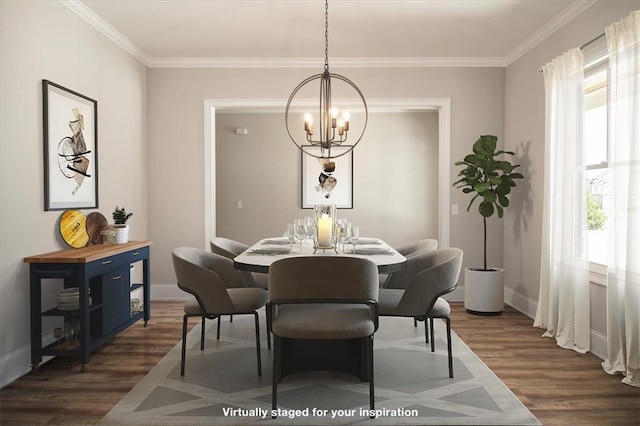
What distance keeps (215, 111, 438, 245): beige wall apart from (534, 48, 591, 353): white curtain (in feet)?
11.3

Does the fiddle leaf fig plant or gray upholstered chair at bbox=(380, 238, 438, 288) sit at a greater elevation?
the fiddle leaf fig plant

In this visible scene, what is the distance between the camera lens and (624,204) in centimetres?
316

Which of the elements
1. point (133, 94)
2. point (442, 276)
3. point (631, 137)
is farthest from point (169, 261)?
point (631, 137)

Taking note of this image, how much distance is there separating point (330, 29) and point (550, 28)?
192cm

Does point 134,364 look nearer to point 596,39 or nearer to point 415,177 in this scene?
point 596,39

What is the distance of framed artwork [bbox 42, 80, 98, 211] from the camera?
3.50m

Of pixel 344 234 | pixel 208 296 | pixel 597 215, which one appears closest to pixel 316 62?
pixel 344 234

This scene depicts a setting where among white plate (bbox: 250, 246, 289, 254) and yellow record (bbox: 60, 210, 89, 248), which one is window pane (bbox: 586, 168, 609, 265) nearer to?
white plate (bbox: 250, 246, 289, 254)

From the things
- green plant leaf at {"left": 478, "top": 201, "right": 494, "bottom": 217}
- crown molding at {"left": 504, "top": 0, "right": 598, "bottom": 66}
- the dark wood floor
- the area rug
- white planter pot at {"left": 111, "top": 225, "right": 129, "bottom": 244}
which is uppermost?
crown molding at {"left": 504, "top": 0, "right": 598, "bottom": 66}

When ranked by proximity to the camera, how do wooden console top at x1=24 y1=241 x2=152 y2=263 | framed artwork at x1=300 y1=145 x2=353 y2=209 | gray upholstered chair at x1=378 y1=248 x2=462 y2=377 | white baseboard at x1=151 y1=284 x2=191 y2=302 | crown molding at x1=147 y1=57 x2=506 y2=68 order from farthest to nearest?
1. framed artwork at x1=300 y1=145 x2=353 y2=209
2. white baseboard at x1=151 y1=284 x2=191 y2=302
3. crown molding at x1=147 y1=57 x2=506 y2=68
4. wooden console top at x1=24 y1=241 x2=152 y2=263
5. gray upholstered chair at x1=378 y1=248 x2=462 y2=377

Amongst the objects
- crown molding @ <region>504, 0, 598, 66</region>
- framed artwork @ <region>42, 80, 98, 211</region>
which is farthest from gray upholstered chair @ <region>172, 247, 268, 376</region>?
crown molding @ <region>504, 0, 598, 66</region>

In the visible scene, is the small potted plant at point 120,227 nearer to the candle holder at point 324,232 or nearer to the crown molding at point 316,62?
the candle holder at point 324,232

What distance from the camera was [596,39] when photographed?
3664 mm

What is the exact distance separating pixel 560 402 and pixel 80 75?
410 cm
